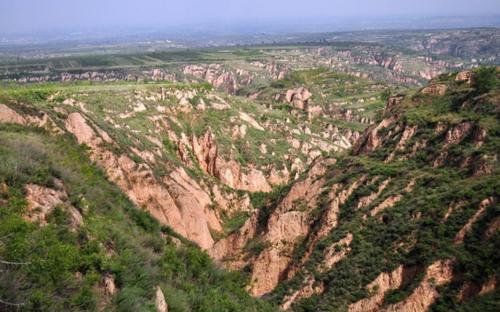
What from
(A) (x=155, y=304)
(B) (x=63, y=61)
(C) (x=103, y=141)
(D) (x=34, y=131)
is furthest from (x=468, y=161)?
(B) (x=63, y=61)

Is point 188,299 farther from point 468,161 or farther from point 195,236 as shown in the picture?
point 195,236

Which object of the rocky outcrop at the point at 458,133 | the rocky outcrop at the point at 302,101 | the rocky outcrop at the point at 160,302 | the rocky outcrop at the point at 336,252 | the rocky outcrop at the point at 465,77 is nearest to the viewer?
the rocky outcrop at the point at 160,302

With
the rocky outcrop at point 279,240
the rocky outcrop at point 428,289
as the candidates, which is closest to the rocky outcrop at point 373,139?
the rocky outcrop at point 279,240

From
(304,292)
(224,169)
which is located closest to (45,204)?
(304,292)

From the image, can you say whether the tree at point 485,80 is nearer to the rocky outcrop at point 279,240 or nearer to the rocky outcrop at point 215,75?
the rocky outcrop at point 279,240

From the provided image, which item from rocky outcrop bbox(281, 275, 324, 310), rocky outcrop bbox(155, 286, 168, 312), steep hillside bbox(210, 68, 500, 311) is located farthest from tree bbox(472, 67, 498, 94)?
rocky outcrop bbox(155, 286, 168, 312)

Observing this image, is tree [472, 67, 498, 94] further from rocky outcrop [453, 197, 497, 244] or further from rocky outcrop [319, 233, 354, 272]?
rocky outcrop [319, 233, 354, 272]
